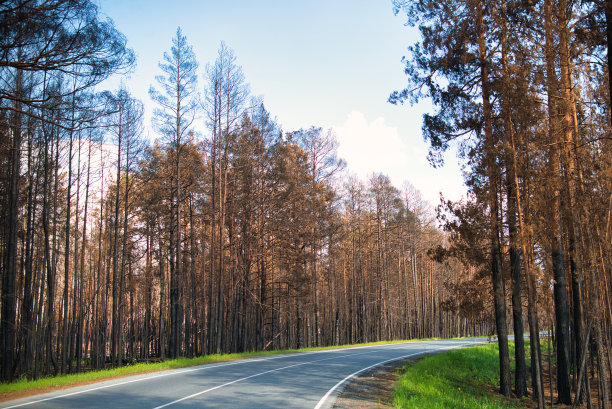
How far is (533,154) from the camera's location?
10.6 meters

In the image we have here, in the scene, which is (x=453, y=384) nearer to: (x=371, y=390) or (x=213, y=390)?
(x=371, y=390)

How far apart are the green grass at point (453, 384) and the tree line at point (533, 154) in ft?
3.73

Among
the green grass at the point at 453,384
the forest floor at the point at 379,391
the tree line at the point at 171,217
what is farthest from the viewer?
the tree line at the point at 171,217

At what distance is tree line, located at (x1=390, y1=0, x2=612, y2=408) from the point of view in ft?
31.4

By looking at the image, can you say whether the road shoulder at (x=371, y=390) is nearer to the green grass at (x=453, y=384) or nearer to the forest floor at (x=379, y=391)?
the forest floor at (x=379, y=391)

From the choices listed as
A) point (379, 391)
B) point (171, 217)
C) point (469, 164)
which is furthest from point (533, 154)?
point (171, 217)

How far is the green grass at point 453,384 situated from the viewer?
9.55 meters

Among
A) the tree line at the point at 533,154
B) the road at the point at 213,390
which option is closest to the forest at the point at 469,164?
the tree line at the point at 533,154

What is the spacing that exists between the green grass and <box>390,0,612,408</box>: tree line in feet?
3.73

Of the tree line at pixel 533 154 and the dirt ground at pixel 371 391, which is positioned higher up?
the tree line at pixel 533 154

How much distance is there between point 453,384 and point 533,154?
7572mm

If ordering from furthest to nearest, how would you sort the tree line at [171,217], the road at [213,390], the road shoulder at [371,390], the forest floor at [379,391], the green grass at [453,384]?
1. the tree line at [171,217]
2. the green grass at [453,384]
3. the forest floor at [379,391]
4. the road shoulder at [371,390]
5. the road at [213,390]

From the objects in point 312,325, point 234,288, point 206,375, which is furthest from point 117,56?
point 312,325

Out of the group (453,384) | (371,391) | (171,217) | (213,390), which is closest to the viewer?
(213,390)
